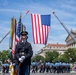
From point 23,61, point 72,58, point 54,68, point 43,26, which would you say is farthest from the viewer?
point 72,58

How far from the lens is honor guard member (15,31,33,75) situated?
7.70 meters

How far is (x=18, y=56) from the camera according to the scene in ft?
25.6

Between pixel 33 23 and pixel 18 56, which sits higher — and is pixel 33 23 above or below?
above

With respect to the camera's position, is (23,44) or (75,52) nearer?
(23,44)

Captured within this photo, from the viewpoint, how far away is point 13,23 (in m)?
14.8

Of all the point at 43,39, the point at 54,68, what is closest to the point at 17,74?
the point at 43,39

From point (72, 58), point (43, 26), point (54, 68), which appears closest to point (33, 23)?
point (43, 26)

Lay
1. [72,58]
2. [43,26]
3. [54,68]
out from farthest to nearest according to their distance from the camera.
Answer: [72,58]
[54,68]
[43,26]

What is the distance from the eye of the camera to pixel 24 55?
25.4ft

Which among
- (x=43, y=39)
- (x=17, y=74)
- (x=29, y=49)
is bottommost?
(x=17, y=74)

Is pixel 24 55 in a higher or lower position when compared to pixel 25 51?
lower

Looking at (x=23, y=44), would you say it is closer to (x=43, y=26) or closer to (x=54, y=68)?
(x=43, y=26)

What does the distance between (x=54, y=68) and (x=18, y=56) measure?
45.5m

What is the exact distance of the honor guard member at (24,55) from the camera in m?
7.70
